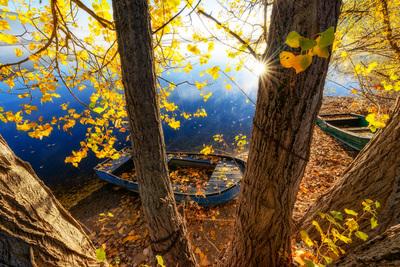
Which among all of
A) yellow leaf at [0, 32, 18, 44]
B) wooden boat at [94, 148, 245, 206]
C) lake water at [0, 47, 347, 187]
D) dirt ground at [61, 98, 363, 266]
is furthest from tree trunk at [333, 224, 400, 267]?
lake water at [0, 47, 347, 187]

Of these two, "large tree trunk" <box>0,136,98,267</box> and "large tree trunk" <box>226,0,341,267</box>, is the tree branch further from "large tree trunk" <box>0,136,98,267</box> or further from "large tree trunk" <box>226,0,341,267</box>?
"large tree trunk" <box>0,136,98,267</box>

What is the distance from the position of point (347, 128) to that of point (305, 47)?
11611 mm

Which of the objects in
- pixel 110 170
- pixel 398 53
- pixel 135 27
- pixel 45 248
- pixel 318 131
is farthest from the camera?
pixel 318 131

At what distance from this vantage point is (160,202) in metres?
2.10

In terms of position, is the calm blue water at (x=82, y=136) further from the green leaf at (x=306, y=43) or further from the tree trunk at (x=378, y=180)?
the green leaf at (x=306, y=43)

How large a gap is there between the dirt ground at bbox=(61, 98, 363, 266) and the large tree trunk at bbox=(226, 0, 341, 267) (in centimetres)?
176

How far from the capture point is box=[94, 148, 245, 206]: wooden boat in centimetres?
604

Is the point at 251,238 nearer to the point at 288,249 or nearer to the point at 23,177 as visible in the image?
the point at 288,249

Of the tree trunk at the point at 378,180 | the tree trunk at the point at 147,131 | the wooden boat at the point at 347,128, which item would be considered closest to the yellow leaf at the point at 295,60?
the tree trunk at the point at 147,131

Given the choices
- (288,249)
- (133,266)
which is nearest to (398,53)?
(288,249)

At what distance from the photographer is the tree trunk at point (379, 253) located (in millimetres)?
760

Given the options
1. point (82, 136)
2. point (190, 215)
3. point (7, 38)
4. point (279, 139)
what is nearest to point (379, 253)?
point (279, 139)

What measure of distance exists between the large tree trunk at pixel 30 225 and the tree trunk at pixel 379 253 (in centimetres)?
153

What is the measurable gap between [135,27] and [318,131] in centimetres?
1157
